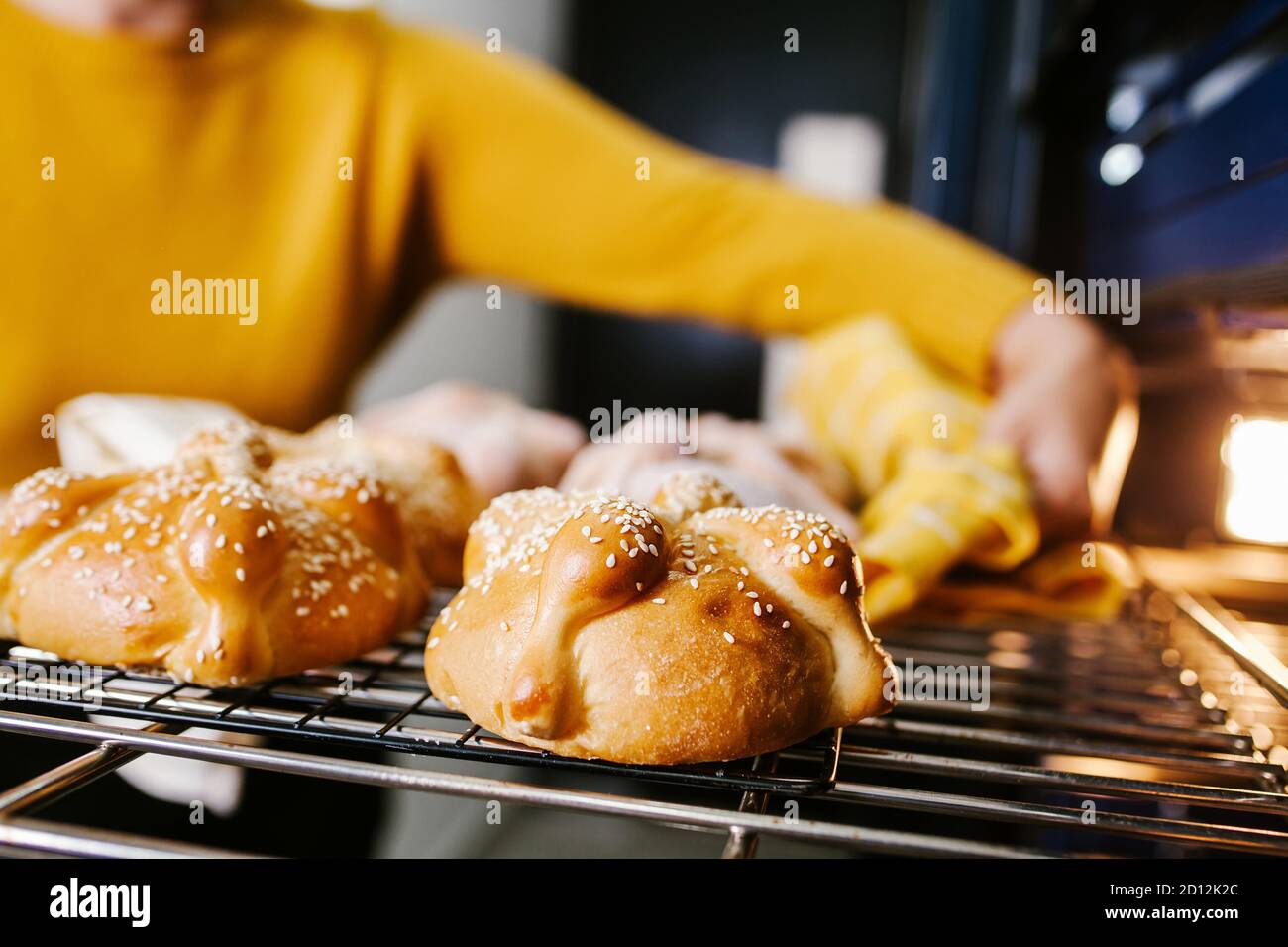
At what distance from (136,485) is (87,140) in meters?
1.01

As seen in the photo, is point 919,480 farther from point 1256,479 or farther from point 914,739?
point 1256,479

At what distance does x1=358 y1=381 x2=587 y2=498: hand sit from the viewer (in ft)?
4.63

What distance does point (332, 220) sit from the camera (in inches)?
80.6

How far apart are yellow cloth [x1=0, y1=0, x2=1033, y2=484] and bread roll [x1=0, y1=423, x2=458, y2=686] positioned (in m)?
0.47

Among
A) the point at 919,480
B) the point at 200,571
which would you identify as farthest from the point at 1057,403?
the point at 200,571

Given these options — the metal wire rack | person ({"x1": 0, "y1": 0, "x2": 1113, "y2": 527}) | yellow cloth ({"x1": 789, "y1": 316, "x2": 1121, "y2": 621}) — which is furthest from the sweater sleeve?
the metal wire rack

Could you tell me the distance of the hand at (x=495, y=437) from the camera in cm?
141

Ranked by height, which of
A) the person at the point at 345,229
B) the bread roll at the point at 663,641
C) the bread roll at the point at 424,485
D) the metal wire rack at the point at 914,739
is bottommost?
the metal wire rack at the point at 914,739

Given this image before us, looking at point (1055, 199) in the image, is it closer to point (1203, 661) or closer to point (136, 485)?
point (1203, 661)

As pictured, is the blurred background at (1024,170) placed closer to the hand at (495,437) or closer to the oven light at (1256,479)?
the oven light at (1256,479)

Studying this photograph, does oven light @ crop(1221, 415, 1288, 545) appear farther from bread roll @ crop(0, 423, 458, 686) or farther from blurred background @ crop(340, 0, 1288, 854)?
bread roll @ crop(0, 423, 458, 686)

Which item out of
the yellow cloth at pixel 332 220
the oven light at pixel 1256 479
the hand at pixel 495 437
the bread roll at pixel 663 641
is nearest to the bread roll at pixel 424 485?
the hand at pixel 495 437

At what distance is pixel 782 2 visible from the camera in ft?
8.95
